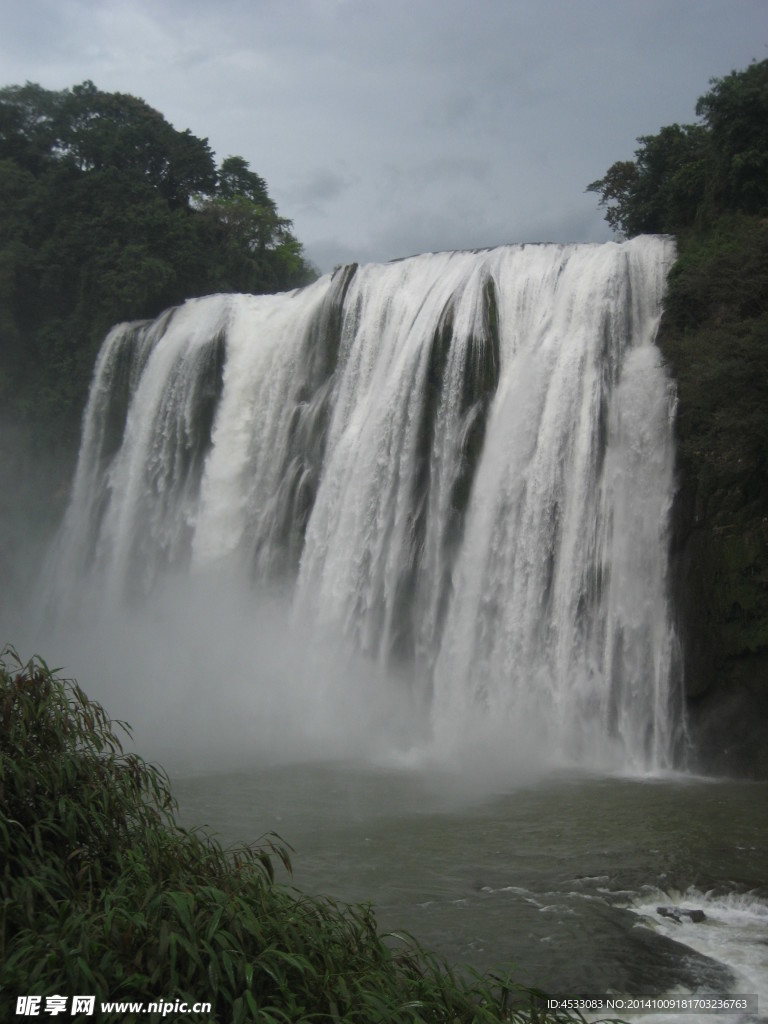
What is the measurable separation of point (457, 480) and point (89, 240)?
19022mm

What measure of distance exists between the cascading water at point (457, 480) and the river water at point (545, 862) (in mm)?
2086

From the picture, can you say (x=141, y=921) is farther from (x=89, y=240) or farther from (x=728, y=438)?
(x=89, y=240)

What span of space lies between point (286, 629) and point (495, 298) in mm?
6993

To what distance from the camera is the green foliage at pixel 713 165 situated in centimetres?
1664

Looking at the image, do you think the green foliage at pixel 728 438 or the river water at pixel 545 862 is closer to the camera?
the river water at pixel 545 862

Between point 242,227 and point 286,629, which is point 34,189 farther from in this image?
point 286,629

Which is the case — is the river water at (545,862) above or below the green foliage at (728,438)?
below

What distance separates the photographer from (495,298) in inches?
708

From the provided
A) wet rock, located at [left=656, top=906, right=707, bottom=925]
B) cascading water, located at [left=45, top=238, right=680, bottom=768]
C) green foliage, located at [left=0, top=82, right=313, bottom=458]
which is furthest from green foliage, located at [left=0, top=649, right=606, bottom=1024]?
green foliage, located at [left=0, top=82, right=313, bottom=458]

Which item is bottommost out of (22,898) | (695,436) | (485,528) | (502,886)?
(502,886)

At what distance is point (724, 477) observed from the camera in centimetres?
1402

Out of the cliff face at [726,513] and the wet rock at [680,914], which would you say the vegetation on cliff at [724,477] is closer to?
the cliff face at [726,513]

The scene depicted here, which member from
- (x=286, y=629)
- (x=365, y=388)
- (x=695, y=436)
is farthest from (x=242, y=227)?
(x=695, y=436)

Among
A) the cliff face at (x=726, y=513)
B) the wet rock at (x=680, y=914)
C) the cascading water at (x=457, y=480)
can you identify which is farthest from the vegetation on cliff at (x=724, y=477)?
the wet rock at (x=680, y=914)
